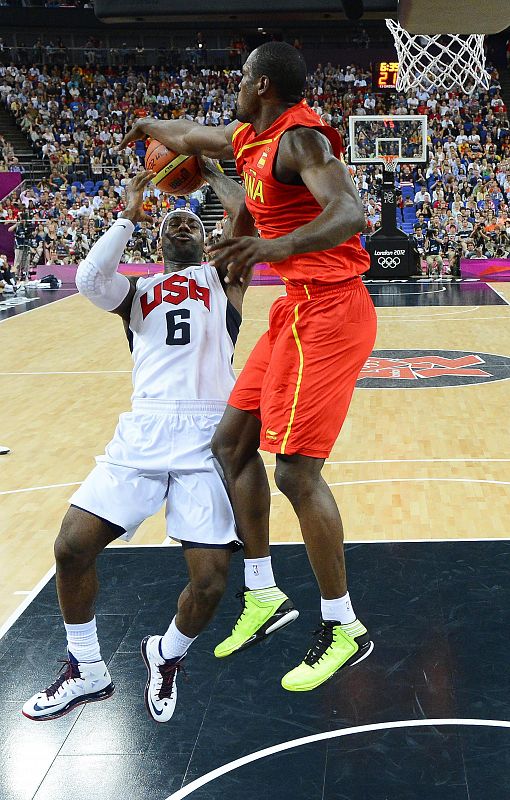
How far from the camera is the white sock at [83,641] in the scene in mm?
3695

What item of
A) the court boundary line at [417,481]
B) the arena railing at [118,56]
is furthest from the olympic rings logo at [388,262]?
the court boundary line at [417,481]

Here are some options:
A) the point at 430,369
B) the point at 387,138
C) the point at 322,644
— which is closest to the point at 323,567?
the point at 322,644

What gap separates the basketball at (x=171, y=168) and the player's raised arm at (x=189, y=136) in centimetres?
7

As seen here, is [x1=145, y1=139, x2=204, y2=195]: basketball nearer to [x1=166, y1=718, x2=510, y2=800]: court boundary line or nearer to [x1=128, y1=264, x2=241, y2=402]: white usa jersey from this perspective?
[x1=128, y1=264, x2=241, y2=402]: white usa jersey

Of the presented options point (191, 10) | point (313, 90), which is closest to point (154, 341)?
point (191, 10)

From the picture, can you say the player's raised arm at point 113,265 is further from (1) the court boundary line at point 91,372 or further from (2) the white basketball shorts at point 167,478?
(1) the court boundary line at point 91,372

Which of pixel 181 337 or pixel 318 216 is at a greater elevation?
pixel 318 216

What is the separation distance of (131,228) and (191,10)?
5089 millimetres

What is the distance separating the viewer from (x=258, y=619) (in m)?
3.76

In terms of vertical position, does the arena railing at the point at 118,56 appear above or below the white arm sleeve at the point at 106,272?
above

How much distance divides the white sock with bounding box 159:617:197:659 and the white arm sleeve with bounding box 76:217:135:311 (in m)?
1.25

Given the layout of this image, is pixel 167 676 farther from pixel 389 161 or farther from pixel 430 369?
pixel 389 161

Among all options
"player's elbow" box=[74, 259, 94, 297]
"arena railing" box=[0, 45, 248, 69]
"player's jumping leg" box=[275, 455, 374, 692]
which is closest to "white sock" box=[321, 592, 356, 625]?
"player's jumping leg" box=[275, 455, 374, 692]

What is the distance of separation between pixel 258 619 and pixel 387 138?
18087mm
